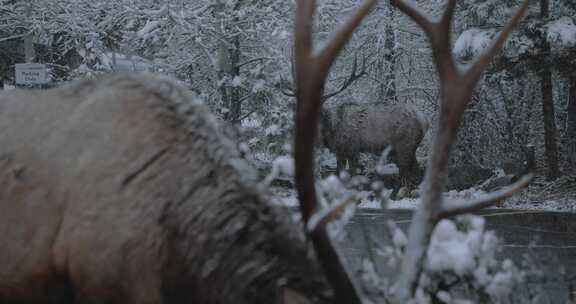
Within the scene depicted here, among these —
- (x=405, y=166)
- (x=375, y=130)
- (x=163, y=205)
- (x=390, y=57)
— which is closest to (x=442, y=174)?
(x=163, y=205)

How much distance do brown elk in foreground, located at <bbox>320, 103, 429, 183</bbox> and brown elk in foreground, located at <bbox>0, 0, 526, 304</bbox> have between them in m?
9.25

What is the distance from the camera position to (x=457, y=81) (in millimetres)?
2307

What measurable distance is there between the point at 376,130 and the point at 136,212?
32.3 ft

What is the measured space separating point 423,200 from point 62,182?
1293 millimetres

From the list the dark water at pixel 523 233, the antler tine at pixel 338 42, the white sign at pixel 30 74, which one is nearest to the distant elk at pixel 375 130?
the dark water at pixel 523 233

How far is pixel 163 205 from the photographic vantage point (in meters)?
2.09

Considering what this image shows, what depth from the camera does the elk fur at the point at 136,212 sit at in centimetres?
203

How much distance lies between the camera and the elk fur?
2033 millimetres

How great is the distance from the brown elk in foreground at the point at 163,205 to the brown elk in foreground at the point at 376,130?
9248 millimetres

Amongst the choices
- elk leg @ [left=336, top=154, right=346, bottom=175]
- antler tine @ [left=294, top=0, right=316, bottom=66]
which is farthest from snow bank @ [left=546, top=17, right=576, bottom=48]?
antler tine @ [left=294, top=0, right=316, bottom=66]

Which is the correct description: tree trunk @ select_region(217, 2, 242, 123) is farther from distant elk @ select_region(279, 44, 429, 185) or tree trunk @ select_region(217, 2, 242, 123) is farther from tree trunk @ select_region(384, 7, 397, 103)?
tree trunk @ select_region(384, 7, 397, 103)

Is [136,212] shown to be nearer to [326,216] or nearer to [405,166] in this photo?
[326,216]

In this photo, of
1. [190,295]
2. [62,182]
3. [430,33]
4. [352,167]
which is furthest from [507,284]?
[352,167]

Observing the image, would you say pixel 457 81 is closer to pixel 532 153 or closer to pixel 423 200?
pixel 423 200
